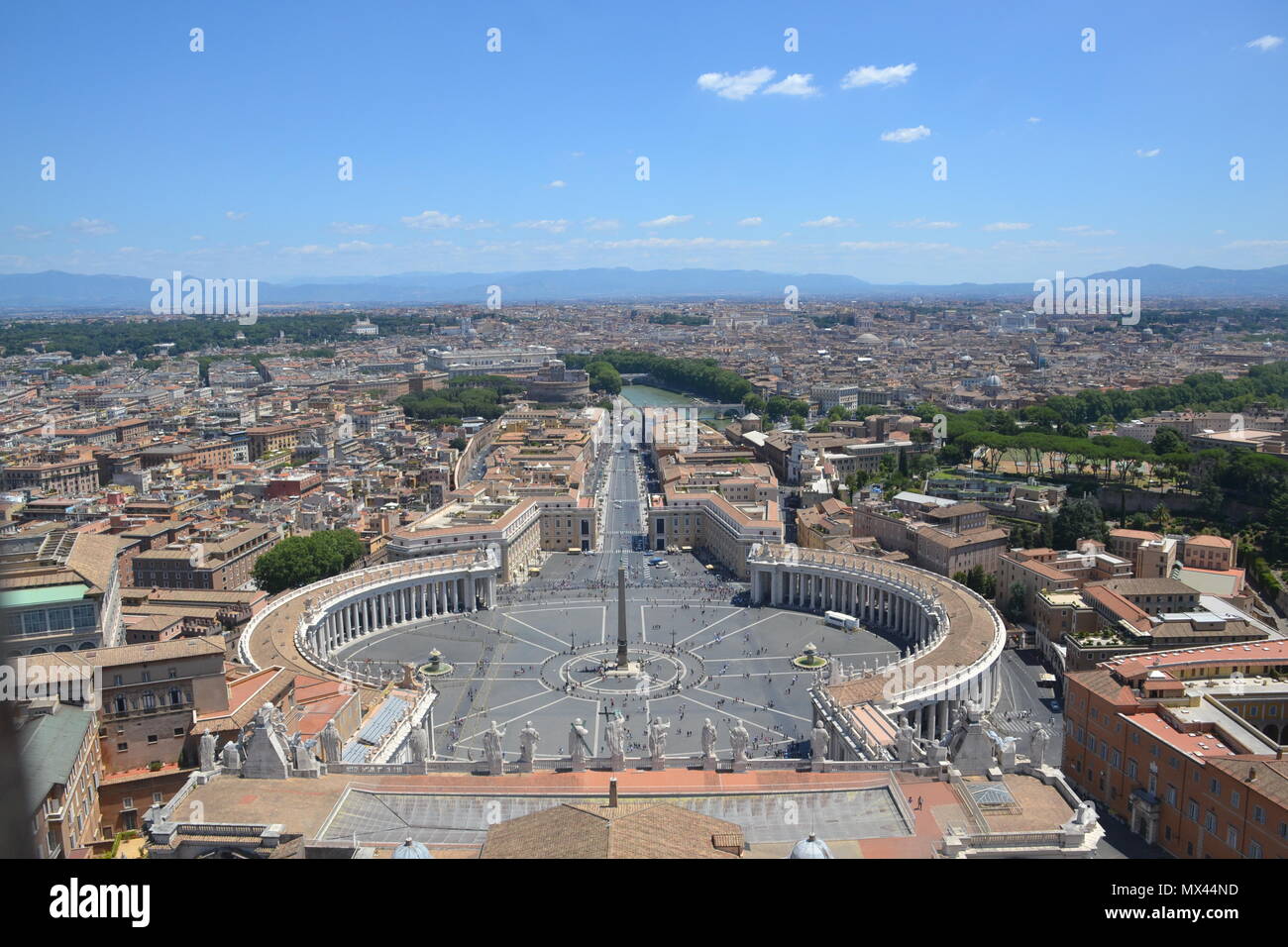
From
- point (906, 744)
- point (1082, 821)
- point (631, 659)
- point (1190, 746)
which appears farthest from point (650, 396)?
point (1082, 821)

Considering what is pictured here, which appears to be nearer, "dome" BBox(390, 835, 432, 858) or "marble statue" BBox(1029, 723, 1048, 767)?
"dome" BBox(390, 835, 432, 858)

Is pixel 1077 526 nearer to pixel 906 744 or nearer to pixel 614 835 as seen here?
pixel 906 744

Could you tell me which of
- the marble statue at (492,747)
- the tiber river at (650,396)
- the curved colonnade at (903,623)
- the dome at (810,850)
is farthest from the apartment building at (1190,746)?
the tiber river at (650,396)

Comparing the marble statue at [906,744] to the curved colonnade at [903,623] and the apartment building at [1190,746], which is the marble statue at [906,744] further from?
the apartment building at [1190,746]

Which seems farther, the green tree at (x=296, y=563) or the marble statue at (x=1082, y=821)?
Result: the green tree at (x=296, y=563)

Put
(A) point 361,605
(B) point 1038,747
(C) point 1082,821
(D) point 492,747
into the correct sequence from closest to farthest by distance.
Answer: (C) point 1082,821, (B) point 1038,747, (D) point 492,747, (A) point 361,605

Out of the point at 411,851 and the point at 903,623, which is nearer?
the point at 411,851

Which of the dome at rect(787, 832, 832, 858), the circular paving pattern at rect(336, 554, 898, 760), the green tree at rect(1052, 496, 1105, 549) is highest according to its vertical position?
the dome at rect(787, 832, 832, 858)

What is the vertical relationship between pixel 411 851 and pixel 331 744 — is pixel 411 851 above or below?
above

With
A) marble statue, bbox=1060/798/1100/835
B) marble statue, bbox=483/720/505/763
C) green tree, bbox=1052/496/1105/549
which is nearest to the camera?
marble statue, bbox=1060/798/1100/835

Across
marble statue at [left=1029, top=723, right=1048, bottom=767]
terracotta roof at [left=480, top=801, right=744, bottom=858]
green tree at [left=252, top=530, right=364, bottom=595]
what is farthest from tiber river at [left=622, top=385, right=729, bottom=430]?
terracotta roof at [left=480, top=801, right=744, bottom=858]

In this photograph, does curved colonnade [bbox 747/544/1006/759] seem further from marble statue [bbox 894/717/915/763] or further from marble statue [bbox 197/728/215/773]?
marble statue [bbox 197/728/215/773]
